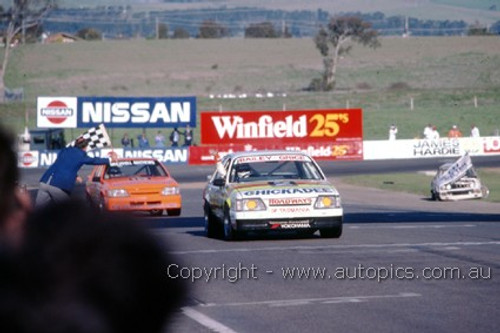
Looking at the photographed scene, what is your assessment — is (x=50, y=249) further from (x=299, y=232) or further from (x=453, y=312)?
(x=299, y=232)

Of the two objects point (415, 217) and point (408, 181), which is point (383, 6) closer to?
point (408, 181)

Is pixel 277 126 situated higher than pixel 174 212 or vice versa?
pixel 277 126

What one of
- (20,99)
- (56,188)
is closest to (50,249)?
(56,188)

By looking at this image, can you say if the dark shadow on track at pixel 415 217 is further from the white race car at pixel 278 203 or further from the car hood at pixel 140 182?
the white race car at pixel 278 203

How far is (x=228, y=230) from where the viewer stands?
17.1 meters

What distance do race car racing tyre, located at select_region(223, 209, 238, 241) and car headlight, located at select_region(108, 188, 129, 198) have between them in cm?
594

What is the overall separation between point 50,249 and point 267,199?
1515cm

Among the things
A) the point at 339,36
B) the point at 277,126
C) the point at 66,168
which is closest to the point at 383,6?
the point at 339,36

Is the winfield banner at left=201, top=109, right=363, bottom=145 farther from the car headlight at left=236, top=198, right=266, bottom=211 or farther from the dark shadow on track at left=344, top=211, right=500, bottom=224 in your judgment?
the car headlight at left=236, top=198, right=266, bottom=211

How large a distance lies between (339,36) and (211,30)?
40.1 meters

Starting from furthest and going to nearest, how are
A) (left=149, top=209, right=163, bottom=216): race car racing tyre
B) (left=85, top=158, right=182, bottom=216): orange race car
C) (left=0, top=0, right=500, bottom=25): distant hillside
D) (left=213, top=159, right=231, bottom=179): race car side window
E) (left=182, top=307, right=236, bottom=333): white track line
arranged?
(left=0, top=0, right=500, bottom=25): distant hillside → (left=149, top=209, right=163, bottom=216): race car racing tyre → (left=85, top=158, right=182, bottom=216): orange race car → (left=213, top=159, right=231, bottom=179): race car side window → (left=182, top=307, right=236, bottom=333): white track line

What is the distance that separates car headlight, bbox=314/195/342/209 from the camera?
16.6 meters

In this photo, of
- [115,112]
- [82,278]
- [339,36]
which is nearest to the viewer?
[82,278]

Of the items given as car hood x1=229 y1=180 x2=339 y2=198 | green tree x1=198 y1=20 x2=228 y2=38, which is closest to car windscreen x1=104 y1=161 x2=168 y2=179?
car hood x1=229 y1=180 x2=339 y2=198
